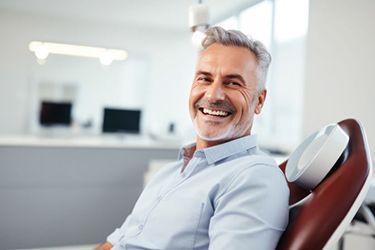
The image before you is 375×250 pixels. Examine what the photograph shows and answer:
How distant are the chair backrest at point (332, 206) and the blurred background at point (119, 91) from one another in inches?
24.1

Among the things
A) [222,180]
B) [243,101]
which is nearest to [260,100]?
[243,101]

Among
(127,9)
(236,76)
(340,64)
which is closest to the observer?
(236,76)

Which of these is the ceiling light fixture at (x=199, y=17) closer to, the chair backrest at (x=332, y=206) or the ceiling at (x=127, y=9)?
the chair backrest at (x=332, y=206)

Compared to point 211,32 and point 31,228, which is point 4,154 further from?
point 211,32

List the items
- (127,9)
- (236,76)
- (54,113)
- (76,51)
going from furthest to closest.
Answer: (76,51) → (127,9) → (54,113) → (236,76)

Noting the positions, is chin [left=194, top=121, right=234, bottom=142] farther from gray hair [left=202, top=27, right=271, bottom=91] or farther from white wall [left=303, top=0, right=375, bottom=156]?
white wall [left=303, top=0, right=375, bottom=156]

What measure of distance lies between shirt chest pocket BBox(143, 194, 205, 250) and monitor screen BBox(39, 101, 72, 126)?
11.5 feet

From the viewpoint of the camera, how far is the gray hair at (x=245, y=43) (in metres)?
1.06

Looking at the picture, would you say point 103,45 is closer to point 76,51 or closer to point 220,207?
point 76,51

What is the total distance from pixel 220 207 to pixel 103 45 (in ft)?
18.5

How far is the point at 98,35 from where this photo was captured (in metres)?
6.08

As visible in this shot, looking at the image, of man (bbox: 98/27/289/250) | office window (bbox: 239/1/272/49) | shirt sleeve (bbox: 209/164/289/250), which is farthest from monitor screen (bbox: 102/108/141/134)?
shirt sleeve (bbox: 209/164/289/250)

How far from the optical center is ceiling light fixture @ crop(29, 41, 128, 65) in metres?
5.77

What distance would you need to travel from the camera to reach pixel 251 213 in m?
0.80
